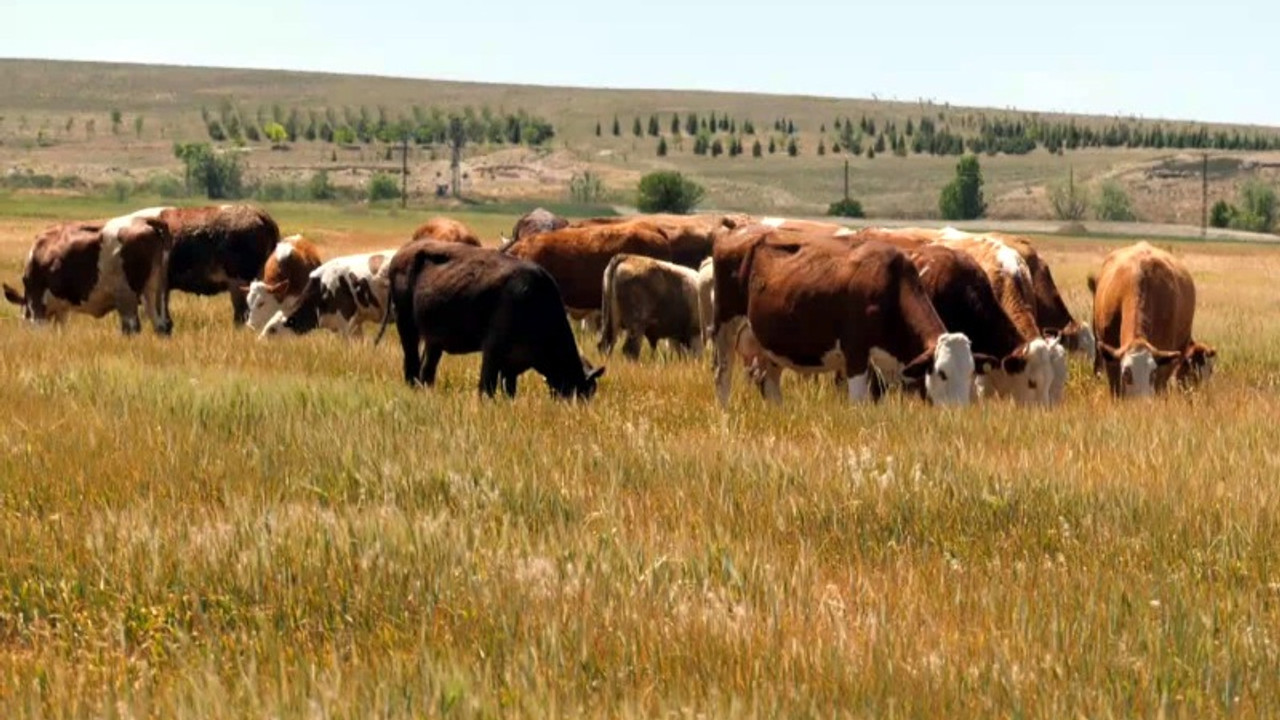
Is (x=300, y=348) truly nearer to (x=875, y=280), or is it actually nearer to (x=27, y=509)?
(x=875, y=280)

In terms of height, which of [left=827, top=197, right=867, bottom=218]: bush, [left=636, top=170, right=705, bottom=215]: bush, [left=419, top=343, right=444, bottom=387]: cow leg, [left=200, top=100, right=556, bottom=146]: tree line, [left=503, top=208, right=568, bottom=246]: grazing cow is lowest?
[left=827, top=197, right=867, bottom=218]: bush

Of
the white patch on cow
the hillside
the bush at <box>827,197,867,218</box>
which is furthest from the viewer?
the hillside

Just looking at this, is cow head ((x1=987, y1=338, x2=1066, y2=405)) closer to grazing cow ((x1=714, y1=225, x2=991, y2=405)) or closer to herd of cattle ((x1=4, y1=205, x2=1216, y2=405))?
herd of cattle ((x1=4, y1=205, x2=1216, y2=405))

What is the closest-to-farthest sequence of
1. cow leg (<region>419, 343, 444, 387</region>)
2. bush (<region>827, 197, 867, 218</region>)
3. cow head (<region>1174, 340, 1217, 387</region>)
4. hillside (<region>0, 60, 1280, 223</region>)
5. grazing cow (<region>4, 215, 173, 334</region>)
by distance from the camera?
cow leg (<region>419, 343, 444, 387</region>) < cow head (<region>1174, 340, 1217, 387</region>) < grazing cow (<region>4, 215, 173, 334</region>) < bush (<region>827, 197, 867, 218</region>) < hillside (<region>0, 60, 1280, 223</region>)

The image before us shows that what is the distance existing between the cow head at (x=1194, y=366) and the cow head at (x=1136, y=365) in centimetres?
19

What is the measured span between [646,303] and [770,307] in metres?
5.58

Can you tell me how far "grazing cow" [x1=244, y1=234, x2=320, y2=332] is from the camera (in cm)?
2238

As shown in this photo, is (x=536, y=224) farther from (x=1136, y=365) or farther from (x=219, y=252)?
(x=1136, y=365)

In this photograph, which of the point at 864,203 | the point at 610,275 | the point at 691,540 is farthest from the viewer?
the point at 864,203

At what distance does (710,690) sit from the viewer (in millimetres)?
4887

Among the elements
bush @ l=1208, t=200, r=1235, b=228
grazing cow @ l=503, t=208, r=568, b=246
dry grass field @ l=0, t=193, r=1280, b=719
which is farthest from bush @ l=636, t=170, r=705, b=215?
dry grass field @ l=0, t=193, r=1280, b=719

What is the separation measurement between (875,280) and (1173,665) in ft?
27.9

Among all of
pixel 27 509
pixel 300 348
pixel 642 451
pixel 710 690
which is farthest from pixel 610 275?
pixel 710 690

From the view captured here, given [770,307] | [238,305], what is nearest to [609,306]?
[770,307]
